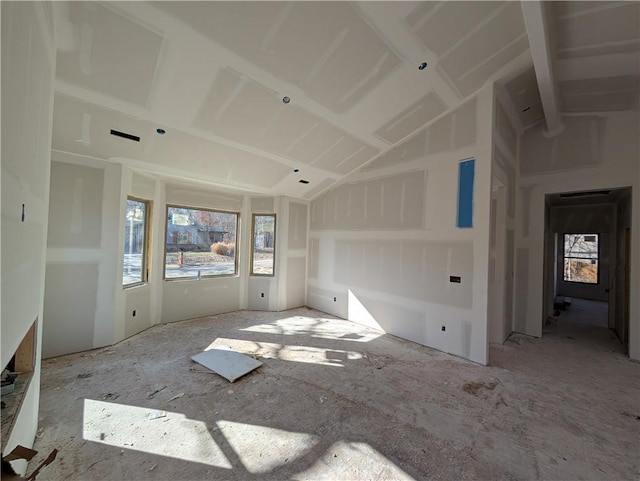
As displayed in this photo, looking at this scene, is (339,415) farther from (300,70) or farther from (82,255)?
(82,255)

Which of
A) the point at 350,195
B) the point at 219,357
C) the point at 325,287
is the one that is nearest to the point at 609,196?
the point at 350,195

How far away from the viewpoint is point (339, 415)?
2.35m

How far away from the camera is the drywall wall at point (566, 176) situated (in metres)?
3.83

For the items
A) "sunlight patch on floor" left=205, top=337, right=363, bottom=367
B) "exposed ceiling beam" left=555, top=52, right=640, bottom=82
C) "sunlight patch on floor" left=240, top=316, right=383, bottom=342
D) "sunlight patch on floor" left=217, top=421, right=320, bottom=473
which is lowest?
"sunlight patch on floor" left=217, top=421, right=320, bottom=473

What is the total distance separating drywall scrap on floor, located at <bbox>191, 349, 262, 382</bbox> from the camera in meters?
2.99

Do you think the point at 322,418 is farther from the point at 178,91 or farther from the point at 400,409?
the point at 178,91

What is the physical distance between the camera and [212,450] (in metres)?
1.95

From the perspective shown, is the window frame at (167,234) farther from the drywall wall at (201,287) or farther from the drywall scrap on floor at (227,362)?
the drywall scrap on floor at (227,362)

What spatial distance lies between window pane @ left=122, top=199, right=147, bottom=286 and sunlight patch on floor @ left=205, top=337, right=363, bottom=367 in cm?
175

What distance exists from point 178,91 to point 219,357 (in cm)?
315

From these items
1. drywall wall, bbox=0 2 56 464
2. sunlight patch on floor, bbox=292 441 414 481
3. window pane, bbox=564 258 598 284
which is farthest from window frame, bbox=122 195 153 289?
window pane, bbox=564 258 598 284

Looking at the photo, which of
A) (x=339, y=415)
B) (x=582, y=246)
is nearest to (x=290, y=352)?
(x=339, y=415)

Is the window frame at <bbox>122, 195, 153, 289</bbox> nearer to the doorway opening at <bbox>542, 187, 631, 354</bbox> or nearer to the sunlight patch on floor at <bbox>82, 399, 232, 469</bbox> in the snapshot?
the sunlight patch on floor at <bbox>82, 399, 232, 469</bbox>

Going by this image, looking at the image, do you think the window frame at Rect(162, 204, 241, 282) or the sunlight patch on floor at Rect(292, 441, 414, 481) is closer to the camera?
the sunlight patch on floor at Rect(292, 441, 414, 481)
